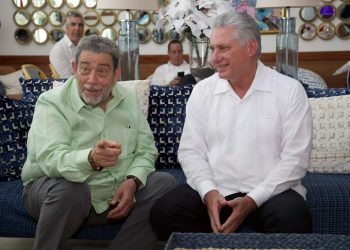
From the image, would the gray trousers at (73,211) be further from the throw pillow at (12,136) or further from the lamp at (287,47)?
the lamp at (287,47)

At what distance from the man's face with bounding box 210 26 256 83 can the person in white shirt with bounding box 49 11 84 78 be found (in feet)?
11.6

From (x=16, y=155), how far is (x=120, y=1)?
1.43 m

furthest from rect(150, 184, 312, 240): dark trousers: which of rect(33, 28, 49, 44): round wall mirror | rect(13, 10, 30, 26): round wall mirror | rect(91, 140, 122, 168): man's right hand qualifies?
rect(13, 10, 30, 26): round wall mirror

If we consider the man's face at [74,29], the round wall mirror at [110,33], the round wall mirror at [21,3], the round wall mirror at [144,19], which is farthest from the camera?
the round wall mirror at [21,3]

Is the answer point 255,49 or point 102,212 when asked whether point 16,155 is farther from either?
point 255,49

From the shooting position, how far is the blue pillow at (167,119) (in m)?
3.15

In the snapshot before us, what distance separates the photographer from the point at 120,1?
3.89 meters

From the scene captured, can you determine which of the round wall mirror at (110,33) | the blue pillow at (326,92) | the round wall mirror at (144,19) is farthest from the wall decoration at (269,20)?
the blue pillow at (326,92)

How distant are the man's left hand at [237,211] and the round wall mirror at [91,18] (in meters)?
5.61

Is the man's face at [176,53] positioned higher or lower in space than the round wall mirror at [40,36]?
lower

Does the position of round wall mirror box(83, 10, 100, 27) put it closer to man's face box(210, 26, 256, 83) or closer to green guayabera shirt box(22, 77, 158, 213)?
green guayabera shirt box(22, 77, 158, 213)

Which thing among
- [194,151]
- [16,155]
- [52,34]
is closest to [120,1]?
[16,155]

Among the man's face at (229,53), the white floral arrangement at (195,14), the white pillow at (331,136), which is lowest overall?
the white pillow at (331,136)

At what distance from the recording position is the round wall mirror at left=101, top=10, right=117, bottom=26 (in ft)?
24.5
